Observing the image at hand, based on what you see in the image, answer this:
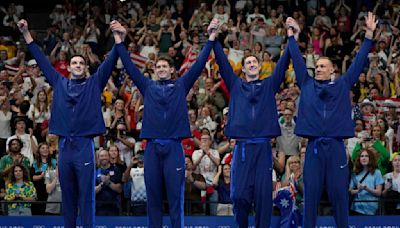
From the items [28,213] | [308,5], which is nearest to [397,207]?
[28,213]

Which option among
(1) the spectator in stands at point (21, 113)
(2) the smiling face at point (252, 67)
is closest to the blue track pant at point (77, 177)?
(2) the smiling face at point (252, 67)

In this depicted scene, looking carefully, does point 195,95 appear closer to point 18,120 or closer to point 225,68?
point 18,120

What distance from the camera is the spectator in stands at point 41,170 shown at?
16.1 metres

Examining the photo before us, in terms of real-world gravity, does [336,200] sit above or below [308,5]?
below

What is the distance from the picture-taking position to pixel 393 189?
16.0m

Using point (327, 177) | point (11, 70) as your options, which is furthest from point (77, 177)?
point (11, 70)

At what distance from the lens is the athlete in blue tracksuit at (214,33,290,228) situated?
1249 centimetres

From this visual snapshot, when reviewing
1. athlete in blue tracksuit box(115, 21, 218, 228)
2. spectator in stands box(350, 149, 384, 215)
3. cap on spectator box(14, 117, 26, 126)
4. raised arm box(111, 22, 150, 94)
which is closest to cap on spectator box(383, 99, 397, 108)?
spectator in stands box(350, 149, 384, 215)

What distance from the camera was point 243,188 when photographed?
12.5m

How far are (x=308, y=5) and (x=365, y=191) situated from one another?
25.7 feet

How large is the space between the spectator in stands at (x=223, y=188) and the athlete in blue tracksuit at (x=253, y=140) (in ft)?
10.2

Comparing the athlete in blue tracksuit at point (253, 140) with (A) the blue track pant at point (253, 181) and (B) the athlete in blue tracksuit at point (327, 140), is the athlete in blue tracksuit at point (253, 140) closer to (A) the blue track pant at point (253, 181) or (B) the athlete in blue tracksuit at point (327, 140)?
(A) the blue track pant at point (253, 181)

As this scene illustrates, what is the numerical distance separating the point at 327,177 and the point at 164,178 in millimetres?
1836

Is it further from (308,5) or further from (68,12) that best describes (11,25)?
(308,5)
